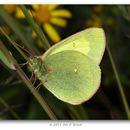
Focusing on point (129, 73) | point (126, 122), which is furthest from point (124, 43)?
point (126, 122)

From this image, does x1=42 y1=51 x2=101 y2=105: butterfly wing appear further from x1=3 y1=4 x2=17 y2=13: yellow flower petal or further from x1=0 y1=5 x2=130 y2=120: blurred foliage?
x1=3 y1=4 x2=17 y2=13: yellow flower petal

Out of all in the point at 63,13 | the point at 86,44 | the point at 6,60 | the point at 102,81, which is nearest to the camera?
the point at 6,60

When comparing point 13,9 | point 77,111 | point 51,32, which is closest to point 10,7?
point 13,9

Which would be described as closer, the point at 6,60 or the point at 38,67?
the point at 6,60

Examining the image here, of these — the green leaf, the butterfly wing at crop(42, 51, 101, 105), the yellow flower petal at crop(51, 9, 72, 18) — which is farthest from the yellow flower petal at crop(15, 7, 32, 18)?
the green leaf

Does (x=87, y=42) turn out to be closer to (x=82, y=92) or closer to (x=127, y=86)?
(x=82, y=92)

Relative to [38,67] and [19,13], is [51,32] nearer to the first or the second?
[19,13]

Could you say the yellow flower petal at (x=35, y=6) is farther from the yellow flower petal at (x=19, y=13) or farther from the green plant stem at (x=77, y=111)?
the green plant stem at (x=77, y=111)
